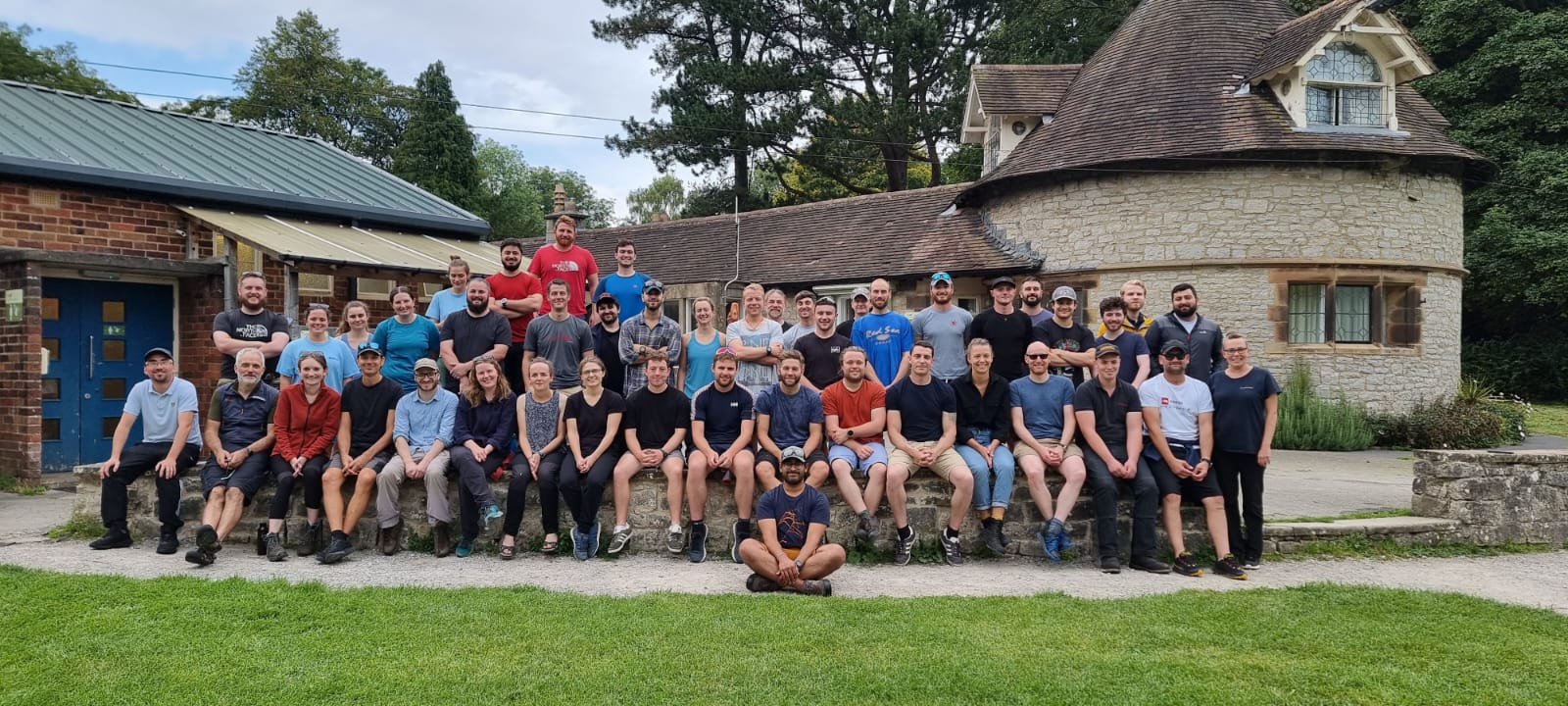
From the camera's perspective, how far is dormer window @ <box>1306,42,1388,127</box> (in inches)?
603

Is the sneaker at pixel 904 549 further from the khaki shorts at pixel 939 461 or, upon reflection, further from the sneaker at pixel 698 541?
the sneaker at pixel 698 541

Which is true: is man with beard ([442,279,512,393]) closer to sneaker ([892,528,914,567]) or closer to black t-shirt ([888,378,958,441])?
black t-shirt ([888,378,958,441])

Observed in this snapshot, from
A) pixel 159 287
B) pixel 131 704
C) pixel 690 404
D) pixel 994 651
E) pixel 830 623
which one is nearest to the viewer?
pixel 131 704

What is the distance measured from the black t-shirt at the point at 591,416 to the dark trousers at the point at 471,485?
652 millimetres

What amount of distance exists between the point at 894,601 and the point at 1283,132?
42.1ft

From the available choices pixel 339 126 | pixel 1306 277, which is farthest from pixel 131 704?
pixel 339 126

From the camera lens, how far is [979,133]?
21.6m

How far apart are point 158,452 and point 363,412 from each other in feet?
5.57

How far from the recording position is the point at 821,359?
7.62 m

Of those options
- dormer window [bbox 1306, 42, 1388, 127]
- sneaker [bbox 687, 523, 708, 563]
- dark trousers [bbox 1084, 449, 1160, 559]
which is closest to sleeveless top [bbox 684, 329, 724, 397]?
sneaker [bbox 687, 523, 708, 563]

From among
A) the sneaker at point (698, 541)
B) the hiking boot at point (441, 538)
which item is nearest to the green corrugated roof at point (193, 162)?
the hiking boot at point (441, 538)

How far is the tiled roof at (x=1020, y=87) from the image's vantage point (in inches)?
733

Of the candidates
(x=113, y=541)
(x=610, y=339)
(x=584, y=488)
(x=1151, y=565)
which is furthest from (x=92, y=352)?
(x=1151, y=565)

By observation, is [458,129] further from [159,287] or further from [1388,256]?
[1388,256]
